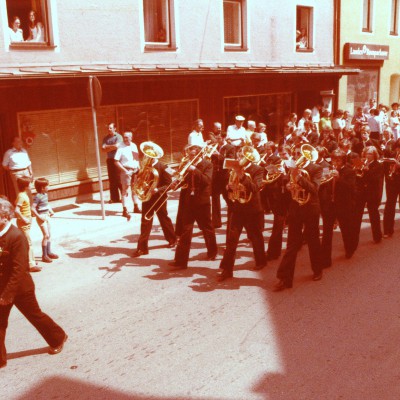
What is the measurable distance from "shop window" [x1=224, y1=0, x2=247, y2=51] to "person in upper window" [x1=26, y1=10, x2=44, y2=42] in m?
6.76

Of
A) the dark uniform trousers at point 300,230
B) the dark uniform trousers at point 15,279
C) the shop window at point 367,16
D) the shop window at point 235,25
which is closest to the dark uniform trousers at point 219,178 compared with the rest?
the dark uniform trousers at point 300,230

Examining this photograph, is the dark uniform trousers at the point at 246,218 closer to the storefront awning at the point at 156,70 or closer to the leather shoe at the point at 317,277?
the leather shoe at the point at 317,277

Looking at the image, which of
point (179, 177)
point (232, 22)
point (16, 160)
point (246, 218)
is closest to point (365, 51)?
point (232, 22)

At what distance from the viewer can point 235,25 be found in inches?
708

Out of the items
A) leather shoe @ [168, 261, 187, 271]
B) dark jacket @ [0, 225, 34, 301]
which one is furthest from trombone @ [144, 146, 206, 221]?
dark jacket @ [0, 225, 34, 301]

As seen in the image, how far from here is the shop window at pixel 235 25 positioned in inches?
696

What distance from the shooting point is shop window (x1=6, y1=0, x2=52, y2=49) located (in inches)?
485

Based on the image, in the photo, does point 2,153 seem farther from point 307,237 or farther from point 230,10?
point 230,10

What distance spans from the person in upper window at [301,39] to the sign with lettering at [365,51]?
2.46 m

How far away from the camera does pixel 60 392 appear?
5.22 metres

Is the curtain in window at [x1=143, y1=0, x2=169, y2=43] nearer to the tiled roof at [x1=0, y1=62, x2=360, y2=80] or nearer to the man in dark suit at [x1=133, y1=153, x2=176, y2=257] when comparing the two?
the tiled roof at [x1=0, y1=62, x2=360, y2=80]

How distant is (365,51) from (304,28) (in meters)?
3.98

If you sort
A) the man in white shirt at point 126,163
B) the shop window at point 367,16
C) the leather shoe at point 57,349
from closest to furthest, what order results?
the leather shoe at point 57,349
the man in white shirt at point 126,163
the shop window at point 367,16

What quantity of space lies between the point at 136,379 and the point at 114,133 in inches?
338
